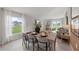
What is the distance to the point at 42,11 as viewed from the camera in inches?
76.6

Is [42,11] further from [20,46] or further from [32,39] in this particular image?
[20,46]

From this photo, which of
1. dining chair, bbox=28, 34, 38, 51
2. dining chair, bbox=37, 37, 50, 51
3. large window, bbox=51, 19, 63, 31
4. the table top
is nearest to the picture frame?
large window, bbox=51, 19, 63, 31

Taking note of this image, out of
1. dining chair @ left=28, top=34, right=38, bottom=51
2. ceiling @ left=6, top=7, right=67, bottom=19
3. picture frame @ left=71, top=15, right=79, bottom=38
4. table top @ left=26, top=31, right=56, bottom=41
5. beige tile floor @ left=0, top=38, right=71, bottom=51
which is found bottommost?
beige tile floor @ left=0, top=38, right=71, bottom=51

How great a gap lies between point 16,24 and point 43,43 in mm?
607

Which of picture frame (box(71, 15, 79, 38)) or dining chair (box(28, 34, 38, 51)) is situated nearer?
picture frame (box(71, 15, 79, 38))

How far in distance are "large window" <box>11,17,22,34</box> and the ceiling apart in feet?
0.51

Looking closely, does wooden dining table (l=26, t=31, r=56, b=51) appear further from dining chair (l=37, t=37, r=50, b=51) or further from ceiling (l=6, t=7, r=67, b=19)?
ceiling (l=6, t=7, r=67, b=19)

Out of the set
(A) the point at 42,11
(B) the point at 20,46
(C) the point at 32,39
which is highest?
(A) the point at 42,11

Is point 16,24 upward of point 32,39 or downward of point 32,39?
upward

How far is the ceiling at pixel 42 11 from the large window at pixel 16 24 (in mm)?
156

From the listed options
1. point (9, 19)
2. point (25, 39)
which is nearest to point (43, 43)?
point (25, 39)

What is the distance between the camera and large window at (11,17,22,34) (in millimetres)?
1939

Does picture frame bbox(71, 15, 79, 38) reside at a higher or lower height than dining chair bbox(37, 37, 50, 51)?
higher

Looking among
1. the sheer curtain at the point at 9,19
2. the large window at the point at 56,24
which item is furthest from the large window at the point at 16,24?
the large window at the point at 56,24
